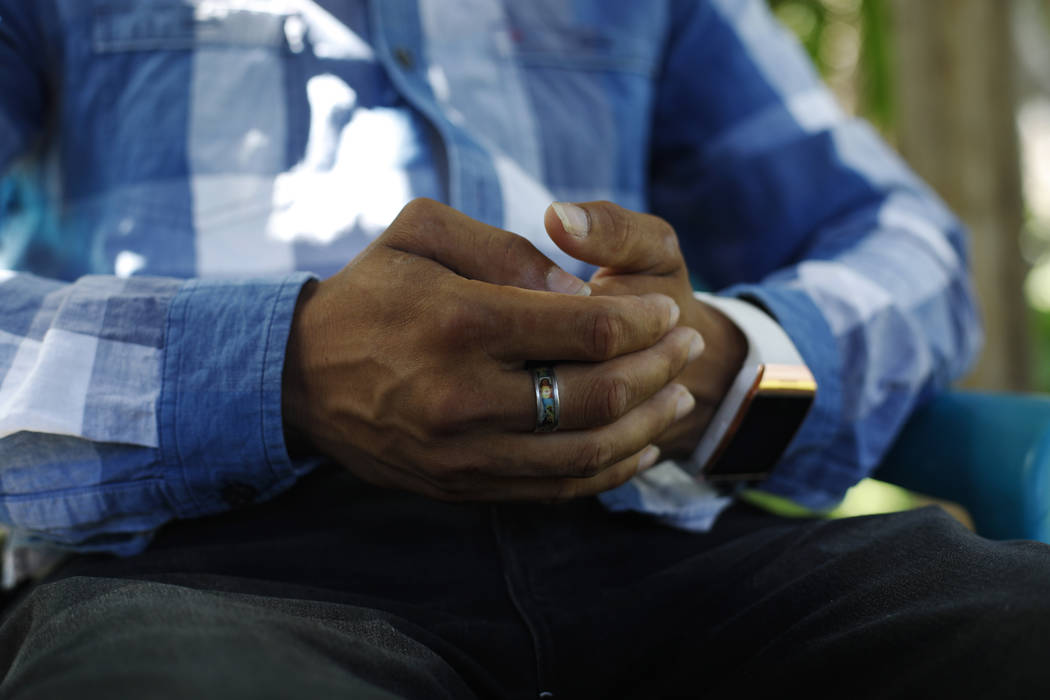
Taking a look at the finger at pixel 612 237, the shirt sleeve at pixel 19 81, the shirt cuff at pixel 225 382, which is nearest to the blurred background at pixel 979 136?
the finger at pixel 612 237

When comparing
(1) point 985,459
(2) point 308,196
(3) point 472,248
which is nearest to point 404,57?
(2) point 308,196

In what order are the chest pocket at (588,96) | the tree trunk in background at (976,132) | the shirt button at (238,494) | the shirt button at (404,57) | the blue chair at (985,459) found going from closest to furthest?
1. the shirt button at (238,494)
2. the blue chair at (985,459)
3. the shirt button at (404,57)
4. the chest pocket at (588,96)
5. the tree trunk in background at (976,132)

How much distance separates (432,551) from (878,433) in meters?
0.57

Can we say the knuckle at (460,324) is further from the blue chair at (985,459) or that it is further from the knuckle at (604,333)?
the blue chair at (985,459)

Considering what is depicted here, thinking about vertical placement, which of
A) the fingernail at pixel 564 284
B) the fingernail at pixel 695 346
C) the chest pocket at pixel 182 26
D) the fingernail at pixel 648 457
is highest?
the chest pocket at pixel 182 26

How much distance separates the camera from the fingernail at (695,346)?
72 centimetres

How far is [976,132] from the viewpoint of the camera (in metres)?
2.22

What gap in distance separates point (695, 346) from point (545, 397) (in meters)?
0.18

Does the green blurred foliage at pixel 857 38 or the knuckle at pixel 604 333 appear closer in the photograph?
the knuckle at pixel 604 333

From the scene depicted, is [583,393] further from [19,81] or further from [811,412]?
[19,81]

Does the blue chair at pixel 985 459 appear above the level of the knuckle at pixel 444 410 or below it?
below

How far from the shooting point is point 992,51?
87.4 inches

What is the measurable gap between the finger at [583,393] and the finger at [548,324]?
0.01 metres

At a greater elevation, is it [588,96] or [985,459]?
[588,96]
